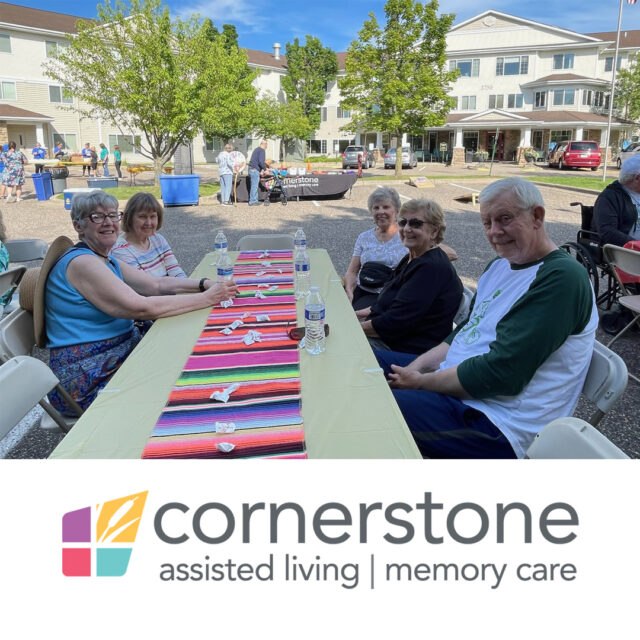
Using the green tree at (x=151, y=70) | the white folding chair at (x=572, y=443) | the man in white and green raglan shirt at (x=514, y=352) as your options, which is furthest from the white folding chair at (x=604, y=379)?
the green tree at (x=151, y=70)

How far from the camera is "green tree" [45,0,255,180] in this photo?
54.9 feet

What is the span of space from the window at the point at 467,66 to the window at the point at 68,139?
2990 cm

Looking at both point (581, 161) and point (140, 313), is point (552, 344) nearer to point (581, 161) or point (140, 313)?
point (140, 313)

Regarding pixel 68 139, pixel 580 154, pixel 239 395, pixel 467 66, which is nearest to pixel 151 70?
pixel 239 395

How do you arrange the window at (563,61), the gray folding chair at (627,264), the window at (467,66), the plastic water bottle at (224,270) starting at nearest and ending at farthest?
1. the plastic water bottle at (224,270)
2. the gray folding chair at (627,264)
3. the window at (563,61)
4. the window at (467,66)

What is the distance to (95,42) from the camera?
1719 cm

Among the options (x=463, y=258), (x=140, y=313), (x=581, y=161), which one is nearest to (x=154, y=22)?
(x=463, y=258)

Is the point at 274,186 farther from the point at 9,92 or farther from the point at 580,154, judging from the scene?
the point at 9,92

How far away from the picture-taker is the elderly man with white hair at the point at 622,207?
4910 millimetres

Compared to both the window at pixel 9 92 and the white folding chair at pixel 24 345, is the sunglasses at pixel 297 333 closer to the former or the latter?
the white folding chair at pixel 24 345

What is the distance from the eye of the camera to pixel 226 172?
47.3 ft

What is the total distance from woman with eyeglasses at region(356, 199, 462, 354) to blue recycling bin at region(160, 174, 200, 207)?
41.7 ft

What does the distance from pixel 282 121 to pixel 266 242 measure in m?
42.4

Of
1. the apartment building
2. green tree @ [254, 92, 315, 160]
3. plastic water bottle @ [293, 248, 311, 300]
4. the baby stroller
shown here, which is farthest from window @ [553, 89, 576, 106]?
plastic water bottle @ [293, 248, 311, 300]
